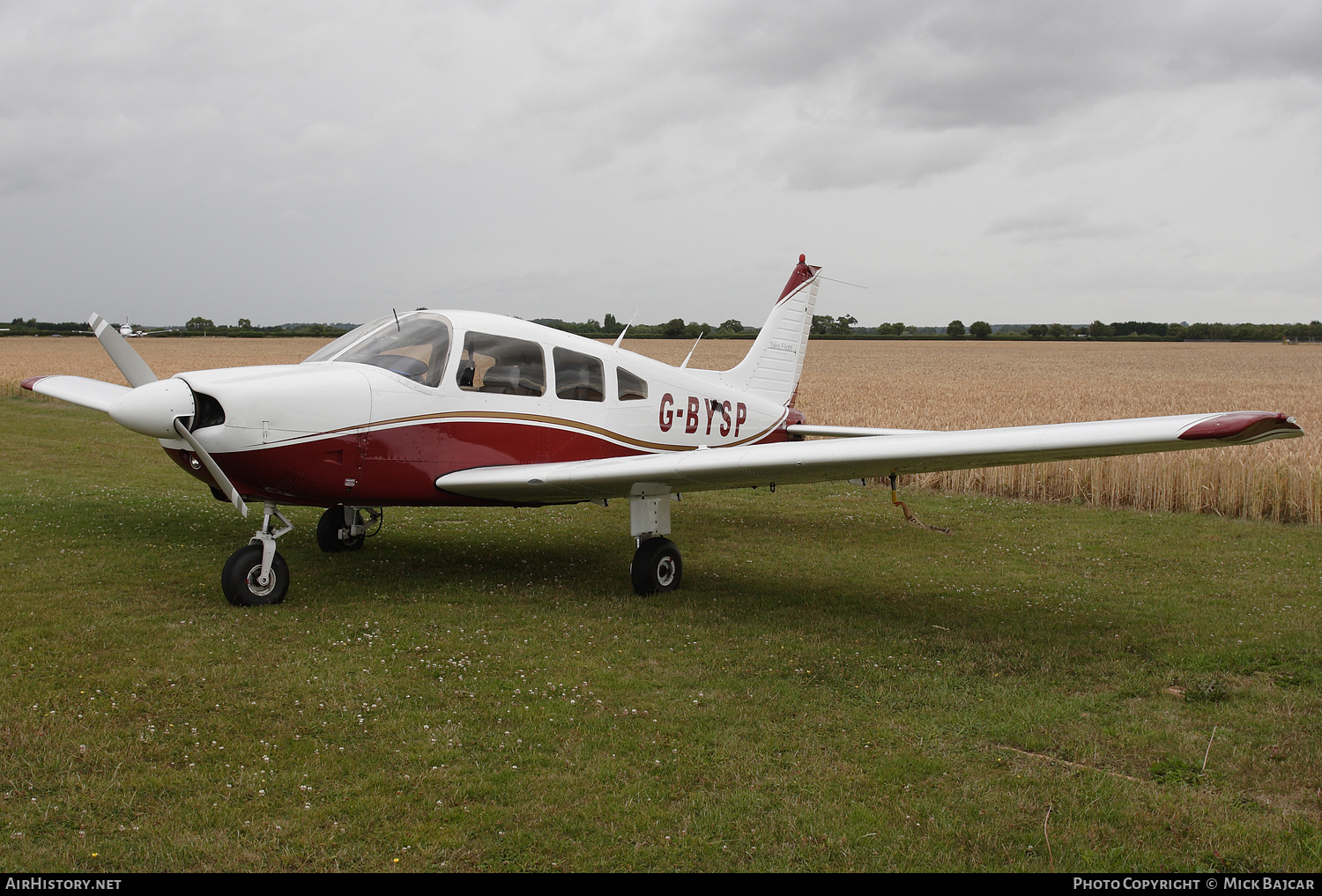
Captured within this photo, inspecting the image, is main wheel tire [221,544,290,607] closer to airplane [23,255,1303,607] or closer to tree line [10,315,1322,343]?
airplane [23,255,1303,607]

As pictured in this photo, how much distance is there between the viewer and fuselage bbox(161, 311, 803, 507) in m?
6.75

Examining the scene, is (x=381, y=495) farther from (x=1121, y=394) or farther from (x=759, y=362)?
(x=1121, y=394)

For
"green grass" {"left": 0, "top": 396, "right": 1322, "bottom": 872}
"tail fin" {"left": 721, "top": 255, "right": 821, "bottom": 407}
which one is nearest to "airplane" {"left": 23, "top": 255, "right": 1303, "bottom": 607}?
"green grass" {"left": 0, "top": 396, "right": 1322, "bottom": 872}

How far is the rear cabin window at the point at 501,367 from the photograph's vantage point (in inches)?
305

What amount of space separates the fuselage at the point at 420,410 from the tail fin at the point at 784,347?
2.34 m

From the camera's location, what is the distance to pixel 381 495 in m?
7.46

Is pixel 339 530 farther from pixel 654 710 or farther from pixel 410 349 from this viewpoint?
pixel 654 710

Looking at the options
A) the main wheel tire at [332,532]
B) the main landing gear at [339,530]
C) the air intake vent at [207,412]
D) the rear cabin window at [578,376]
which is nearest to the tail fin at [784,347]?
the rear cabin window at [578,376]

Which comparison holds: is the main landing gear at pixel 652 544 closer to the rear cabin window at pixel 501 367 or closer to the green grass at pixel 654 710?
the green grass at pixel 654 710

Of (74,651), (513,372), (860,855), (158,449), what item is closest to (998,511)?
(513,372)

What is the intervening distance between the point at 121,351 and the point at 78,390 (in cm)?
459

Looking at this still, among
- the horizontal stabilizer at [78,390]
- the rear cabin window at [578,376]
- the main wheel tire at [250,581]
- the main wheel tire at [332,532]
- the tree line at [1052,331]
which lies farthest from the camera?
the tree line at [1052,331]

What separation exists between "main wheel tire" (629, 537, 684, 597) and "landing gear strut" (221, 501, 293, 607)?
9.29 feet

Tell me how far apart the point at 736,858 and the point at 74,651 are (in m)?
4.65
